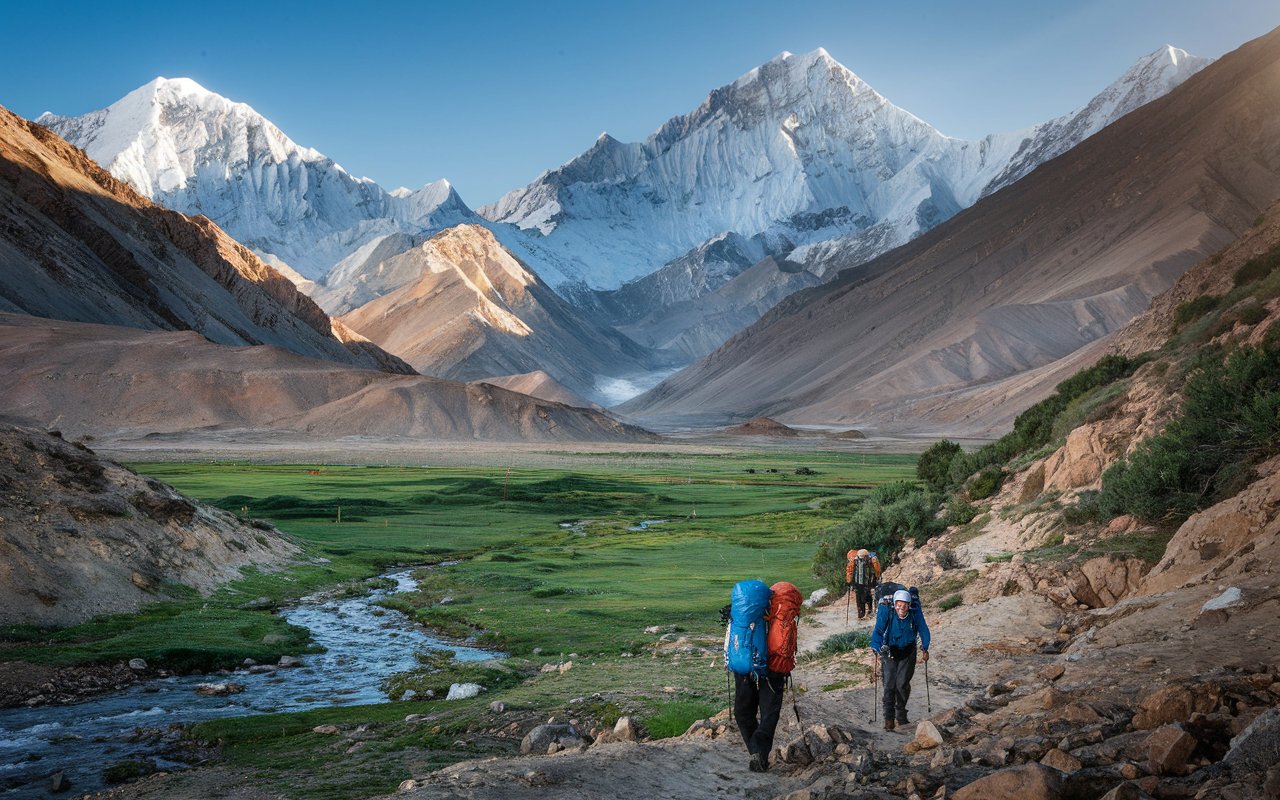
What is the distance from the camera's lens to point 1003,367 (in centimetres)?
16225

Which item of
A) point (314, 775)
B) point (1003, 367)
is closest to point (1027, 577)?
point (314, 775)

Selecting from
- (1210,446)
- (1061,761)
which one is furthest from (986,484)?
(1061,761)

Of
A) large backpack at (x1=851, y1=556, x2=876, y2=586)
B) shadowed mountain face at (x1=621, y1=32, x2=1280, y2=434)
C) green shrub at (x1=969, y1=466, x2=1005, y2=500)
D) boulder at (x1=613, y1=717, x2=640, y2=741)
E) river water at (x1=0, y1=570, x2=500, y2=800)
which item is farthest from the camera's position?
shadowed mountain face at (x1=621, y1=32, x2=1280, y2=434)

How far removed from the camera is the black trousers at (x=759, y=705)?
36.6ft

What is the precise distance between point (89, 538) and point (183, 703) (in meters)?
10.0

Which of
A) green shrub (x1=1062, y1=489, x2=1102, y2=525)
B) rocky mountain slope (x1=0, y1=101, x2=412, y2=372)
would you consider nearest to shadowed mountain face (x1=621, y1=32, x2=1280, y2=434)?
rocky mountain slope (x1=0, y1=101, x2=412, y2=372)

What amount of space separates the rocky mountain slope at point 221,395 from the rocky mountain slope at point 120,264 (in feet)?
43.9

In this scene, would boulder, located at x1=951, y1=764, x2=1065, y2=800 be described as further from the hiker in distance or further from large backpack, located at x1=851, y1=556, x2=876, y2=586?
large backpack, located at x1=851, y1=556, x2=876, y2=586

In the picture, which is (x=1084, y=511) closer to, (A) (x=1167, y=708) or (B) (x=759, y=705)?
(A) (x=1167, y=708)

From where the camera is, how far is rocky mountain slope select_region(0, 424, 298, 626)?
23203 mm

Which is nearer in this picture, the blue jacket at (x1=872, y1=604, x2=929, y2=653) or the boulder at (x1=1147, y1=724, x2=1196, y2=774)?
the boulder at (x1=1147, y1=724, x2=1196, y2=774)

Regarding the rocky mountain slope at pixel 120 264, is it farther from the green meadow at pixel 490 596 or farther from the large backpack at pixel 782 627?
the large backpack at pixel 782 627

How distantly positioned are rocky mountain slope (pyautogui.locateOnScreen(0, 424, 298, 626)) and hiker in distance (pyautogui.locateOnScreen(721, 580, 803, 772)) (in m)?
18.0

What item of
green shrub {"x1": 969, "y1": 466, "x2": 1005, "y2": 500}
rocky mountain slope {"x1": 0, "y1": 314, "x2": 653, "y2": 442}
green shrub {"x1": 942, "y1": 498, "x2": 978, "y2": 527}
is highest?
rocky mountain slope {"x1": 0, "y1": 314, "x2": 653, "y2": 442}
